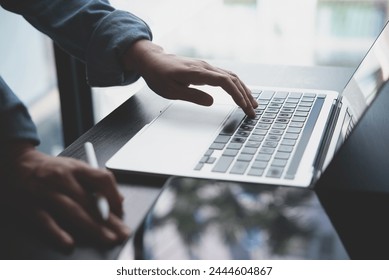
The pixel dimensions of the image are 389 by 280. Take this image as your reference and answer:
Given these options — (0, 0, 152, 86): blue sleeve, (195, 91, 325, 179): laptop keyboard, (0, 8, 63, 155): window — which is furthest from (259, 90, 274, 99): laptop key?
(0, 8, 63, 155): window

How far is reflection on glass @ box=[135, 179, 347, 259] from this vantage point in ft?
1.62

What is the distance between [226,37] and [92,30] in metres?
1.31

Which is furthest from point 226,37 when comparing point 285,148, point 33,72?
point 285,148

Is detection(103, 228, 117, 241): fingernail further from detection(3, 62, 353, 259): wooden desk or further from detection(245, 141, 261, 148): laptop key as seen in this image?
detection(245, 141, 261, 148): laptop key

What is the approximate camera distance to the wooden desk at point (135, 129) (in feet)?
1.65

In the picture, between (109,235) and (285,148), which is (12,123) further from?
(285,148)

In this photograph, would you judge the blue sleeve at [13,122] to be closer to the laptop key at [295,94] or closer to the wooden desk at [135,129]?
the wooden desk at [135,129]

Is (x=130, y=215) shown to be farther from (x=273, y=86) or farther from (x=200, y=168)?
(x=273, y=86)

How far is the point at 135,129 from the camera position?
0.78 meters

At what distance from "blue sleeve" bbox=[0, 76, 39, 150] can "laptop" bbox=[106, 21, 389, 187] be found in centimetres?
10

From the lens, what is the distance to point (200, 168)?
623mm
